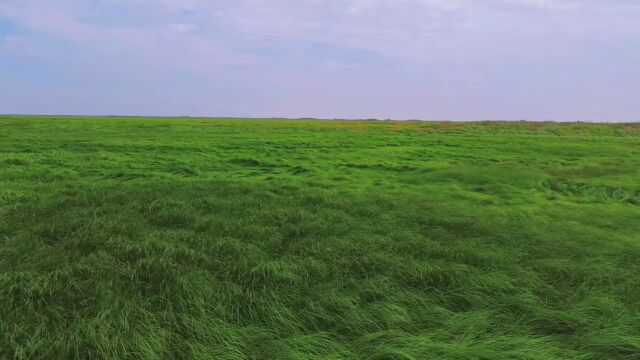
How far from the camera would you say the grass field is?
4.59 m

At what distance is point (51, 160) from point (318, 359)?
1784 centimetres

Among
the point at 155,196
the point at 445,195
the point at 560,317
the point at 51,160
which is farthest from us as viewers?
the point at 51,160

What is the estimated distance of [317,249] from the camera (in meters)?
7.39

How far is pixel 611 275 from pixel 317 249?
15.8 ft

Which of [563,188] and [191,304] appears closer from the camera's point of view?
[191,304]

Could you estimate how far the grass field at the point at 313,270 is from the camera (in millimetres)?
4594

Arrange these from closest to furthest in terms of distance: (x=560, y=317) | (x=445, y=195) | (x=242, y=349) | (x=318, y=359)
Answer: (x=318, y=359) → (x=242, y=349) → (x=560, y=317) → (x=445, y=195)

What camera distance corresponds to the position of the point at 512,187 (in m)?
13.4

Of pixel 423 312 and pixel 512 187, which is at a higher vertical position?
pixel 512 187

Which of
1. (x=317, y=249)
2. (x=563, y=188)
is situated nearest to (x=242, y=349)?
(x=317, y=249)

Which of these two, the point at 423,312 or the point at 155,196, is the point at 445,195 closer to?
the point at 423,312

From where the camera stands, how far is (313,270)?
21.6 feet

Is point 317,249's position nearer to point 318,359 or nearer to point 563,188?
point 318,359

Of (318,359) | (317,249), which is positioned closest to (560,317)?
(318,359)
